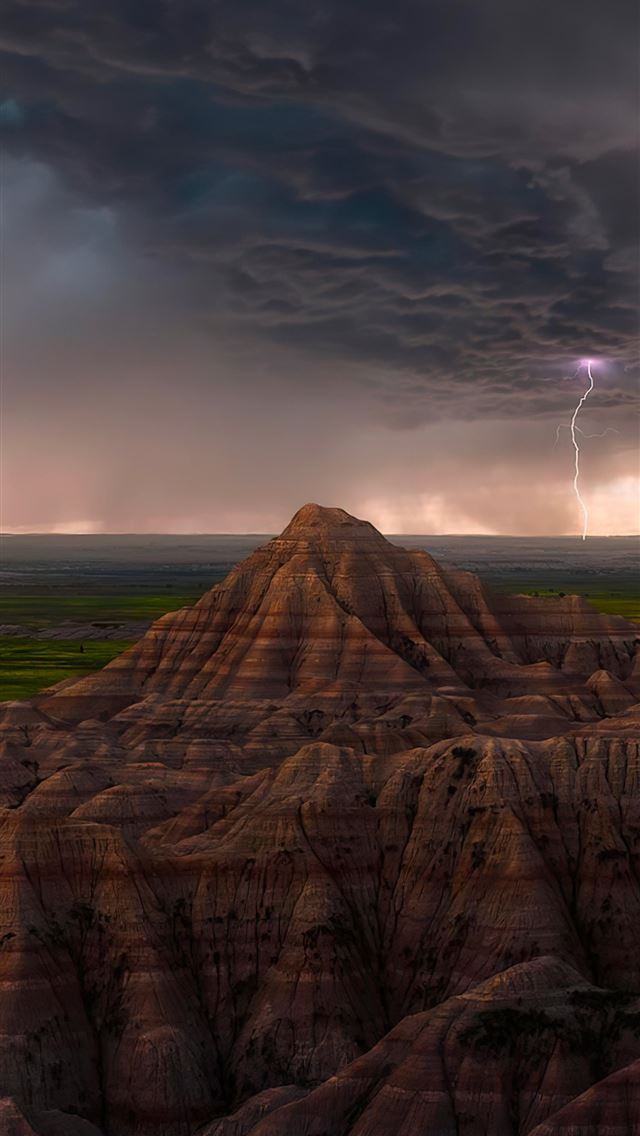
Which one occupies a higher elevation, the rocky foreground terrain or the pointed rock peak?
the pointed rock peak

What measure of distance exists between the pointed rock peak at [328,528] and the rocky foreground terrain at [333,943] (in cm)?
3592

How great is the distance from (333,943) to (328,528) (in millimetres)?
64215

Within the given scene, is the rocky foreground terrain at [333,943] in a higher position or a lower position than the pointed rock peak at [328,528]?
lower

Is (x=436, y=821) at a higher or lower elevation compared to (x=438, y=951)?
higher

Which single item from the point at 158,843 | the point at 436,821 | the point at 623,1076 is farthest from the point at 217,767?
the point at 623,1076

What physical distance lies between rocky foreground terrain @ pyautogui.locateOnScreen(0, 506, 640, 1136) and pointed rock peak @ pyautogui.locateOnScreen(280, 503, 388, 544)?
3592 centimetres

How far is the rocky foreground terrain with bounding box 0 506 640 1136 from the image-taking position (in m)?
41.7

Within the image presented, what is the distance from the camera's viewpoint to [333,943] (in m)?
52.8

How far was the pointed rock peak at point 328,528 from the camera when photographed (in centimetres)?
11381

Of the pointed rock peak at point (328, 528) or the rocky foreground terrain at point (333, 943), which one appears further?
the pointed rock peak at point (328, 528)

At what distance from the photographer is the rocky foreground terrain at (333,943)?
137 ft

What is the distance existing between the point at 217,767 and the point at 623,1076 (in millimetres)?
41509

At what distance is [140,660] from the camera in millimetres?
112562

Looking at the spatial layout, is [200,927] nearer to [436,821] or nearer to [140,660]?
[436,821]
